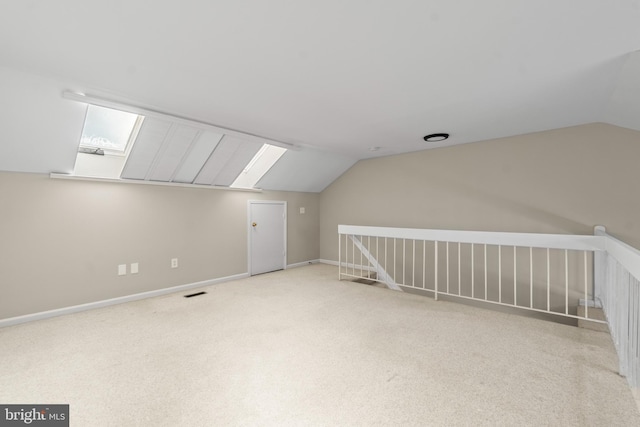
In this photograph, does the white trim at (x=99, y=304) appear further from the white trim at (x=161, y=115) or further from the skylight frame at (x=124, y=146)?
the white trim at (x=161, y=115)

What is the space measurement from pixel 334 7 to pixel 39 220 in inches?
144

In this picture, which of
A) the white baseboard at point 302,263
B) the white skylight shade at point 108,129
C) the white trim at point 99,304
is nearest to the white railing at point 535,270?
the white baseboard at point 302,263

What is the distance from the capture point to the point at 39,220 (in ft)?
9.43

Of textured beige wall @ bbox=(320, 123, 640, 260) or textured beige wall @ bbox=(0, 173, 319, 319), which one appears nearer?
textured beige wall @ bbox=(0, 173, 319, 319)

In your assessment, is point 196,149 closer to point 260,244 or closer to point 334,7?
point 260,244

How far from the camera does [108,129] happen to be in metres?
3.17

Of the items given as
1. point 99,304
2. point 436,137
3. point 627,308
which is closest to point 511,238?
point 627,308

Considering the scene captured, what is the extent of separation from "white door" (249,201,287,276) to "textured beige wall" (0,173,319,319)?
227 millimetres

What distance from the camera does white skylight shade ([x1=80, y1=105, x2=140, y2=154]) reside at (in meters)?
2.97

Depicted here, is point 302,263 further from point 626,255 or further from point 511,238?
point 626,255

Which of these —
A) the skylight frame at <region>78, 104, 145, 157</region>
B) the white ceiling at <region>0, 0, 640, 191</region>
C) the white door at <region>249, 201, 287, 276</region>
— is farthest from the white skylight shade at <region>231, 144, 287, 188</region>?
the skylight frame at <region>78, 104, 145, 157</region>

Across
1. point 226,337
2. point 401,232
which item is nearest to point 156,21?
point 226,337

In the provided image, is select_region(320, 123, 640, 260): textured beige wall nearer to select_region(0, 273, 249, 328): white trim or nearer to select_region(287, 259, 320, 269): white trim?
select_region(287, 259, 320, 269): white trim

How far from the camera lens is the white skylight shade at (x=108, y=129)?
2.97 m
